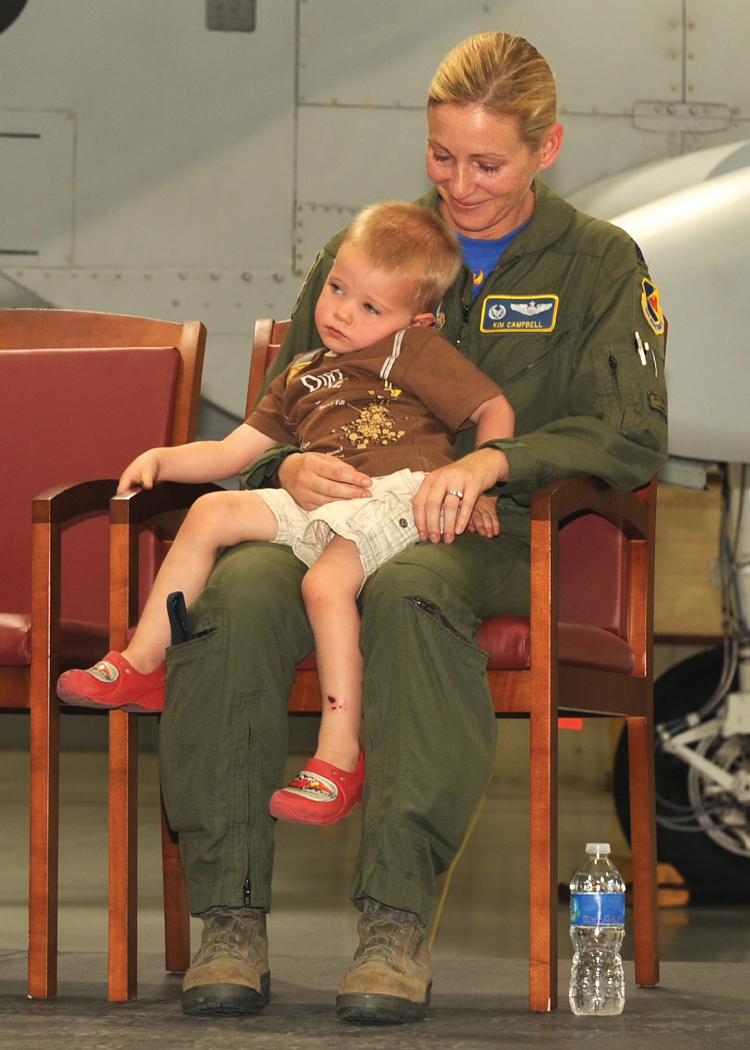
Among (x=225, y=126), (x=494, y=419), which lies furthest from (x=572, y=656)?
(x=225, y=126)

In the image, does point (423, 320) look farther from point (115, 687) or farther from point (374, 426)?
point (115, 687)

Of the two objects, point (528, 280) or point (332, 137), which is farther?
point (332, 137)

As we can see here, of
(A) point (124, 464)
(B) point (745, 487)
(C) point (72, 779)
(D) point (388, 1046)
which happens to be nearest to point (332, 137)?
(B) point (745, 487)

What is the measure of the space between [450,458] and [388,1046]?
745 mm

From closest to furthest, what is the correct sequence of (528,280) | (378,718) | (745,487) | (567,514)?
(378,718) → (567,514) → (528,280) → (745,487)

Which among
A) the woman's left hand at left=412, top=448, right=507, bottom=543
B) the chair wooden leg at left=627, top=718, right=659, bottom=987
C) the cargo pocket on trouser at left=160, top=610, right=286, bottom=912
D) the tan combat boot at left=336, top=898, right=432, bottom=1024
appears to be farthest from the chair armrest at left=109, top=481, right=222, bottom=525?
the chair wooden leg at left=627, top=718, right=659, bottom=987

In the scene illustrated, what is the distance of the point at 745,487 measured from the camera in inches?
128

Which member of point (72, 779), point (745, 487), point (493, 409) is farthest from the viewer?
point (72, 779)

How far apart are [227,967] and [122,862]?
0.86 feet

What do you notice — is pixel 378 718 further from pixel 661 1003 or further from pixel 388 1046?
pixel 661 1003

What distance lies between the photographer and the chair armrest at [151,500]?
1704mm

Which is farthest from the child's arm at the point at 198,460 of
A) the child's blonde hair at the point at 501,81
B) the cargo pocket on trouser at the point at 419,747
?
the child's blonde hair at the point at 501,81

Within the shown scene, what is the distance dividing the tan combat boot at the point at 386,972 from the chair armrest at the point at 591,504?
1.65 feet

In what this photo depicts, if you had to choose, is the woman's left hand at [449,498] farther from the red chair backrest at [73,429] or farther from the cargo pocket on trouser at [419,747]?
the red chair backrest at [73,429]
